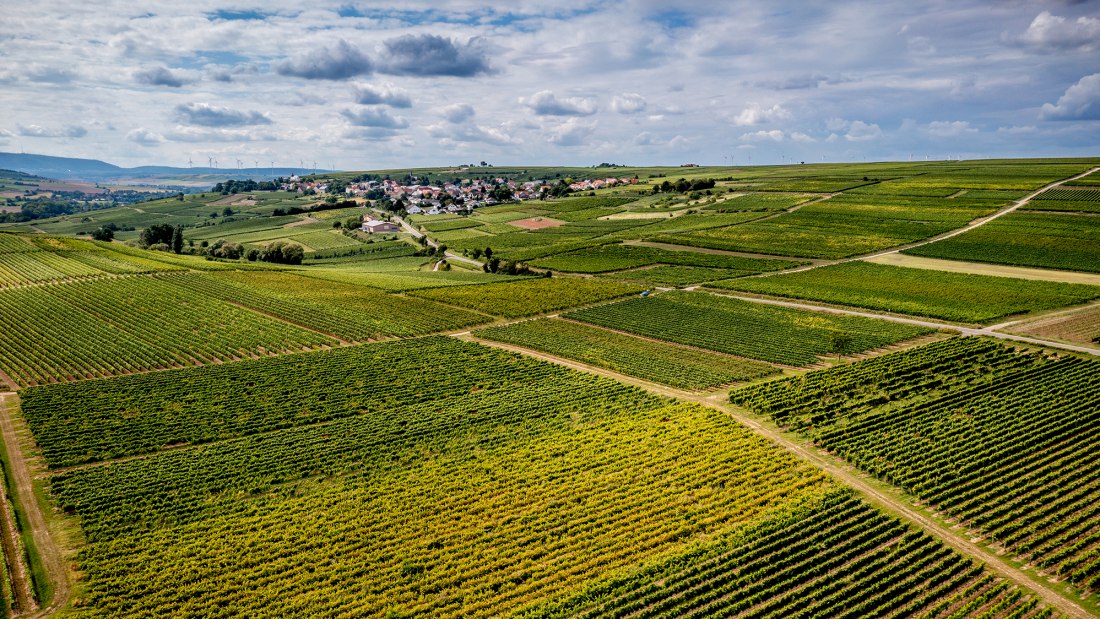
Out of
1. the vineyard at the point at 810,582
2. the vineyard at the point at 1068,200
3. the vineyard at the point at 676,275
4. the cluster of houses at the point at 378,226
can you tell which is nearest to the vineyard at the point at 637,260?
the vineyard at the point at 676,275

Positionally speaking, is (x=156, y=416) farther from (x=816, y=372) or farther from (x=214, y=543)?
(x=816, y=372)

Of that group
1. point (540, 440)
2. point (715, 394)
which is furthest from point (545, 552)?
point (715, 394)

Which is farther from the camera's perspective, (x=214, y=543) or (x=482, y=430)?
(x=482, y=430)

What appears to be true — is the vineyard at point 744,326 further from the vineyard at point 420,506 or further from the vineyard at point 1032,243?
the vineyard at point 1032,243

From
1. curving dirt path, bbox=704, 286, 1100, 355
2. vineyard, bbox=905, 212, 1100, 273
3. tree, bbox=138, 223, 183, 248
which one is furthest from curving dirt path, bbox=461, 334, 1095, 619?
tree, bbox=138, 223, 183, 248

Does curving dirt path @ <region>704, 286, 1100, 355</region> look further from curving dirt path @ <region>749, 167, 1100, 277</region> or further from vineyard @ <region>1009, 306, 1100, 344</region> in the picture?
curving dirt path @ <region>749, 167, 1100, 277</region>

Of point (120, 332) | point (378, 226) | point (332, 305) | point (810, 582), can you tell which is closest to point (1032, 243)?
point (810, 582)

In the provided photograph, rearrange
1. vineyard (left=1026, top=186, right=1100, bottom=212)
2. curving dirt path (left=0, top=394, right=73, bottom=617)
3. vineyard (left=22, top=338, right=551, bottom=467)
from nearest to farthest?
curving dirt path (left=0, top=394, right=73, bottom=617) < vineyard (left=22, top=338, right=551, bottom=467) < vineyard (left=1026, top=186, right=1100, bottom=212)
